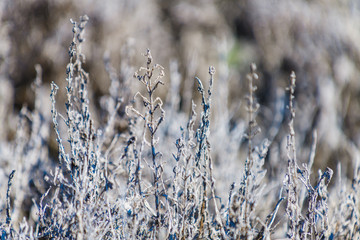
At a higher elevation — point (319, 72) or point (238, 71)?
point (238, 71)

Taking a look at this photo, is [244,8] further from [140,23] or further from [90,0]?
[90,0]

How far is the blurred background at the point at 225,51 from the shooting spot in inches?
113

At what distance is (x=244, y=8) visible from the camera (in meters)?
4.87

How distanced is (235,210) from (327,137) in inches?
92.7

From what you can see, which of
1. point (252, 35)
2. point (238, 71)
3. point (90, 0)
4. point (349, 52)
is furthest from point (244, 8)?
point (90, 0)

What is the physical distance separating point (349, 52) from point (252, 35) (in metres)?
1.41

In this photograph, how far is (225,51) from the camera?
222cm

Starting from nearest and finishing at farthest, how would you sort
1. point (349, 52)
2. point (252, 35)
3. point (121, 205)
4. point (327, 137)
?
point (121, 205) < point (327, 137) < point (349, 52) < point (252, 35)

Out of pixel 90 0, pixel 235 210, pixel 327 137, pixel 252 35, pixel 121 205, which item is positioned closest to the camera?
pixel 235 210

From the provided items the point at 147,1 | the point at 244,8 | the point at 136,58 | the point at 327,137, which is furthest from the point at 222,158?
the point at 244,8

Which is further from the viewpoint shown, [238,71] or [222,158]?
[238,71]

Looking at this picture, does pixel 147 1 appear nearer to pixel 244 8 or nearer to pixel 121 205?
pixel 244 8

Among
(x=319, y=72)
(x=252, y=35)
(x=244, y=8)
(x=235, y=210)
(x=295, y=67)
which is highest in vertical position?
(x=244, y=8)

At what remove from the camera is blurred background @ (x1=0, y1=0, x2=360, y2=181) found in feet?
9.38
